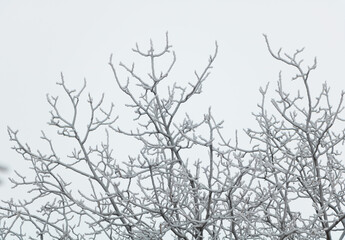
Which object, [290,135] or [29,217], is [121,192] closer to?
[29,217]

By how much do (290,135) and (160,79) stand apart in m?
1.87

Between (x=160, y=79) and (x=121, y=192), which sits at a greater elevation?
(x=160, y=79)

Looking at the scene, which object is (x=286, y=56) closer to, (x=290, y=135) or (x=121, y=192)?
(x=290, y=135)

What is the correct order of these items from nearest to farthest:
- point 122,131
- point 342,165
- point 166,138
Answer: point 122,131, point 166,138, point 342,165

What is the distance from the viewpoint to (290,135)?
19.4 feet

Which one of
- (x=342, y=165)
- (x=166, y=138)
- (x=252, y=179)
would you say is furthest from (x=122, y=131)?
(x=342, y=165)

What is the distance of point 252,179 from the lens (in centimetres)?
444

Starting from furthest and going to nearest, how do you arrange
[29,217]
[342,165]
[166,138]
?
1. [342,165]
2. [29,217]
3. [166,138]

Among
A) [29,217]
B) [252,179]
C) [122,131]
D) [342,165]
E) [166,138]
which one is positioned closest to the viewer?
[252,179]

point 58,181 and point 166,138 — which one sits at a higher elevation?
point 166,138

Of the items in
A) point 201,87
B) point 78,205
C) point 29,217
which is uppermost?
point 201,87

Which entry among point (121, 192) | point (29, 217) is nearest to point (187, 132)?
point (121, 192)

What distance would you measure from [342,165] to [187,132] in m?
2.16

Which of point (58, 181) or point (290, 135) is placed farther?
point (290, 135)
